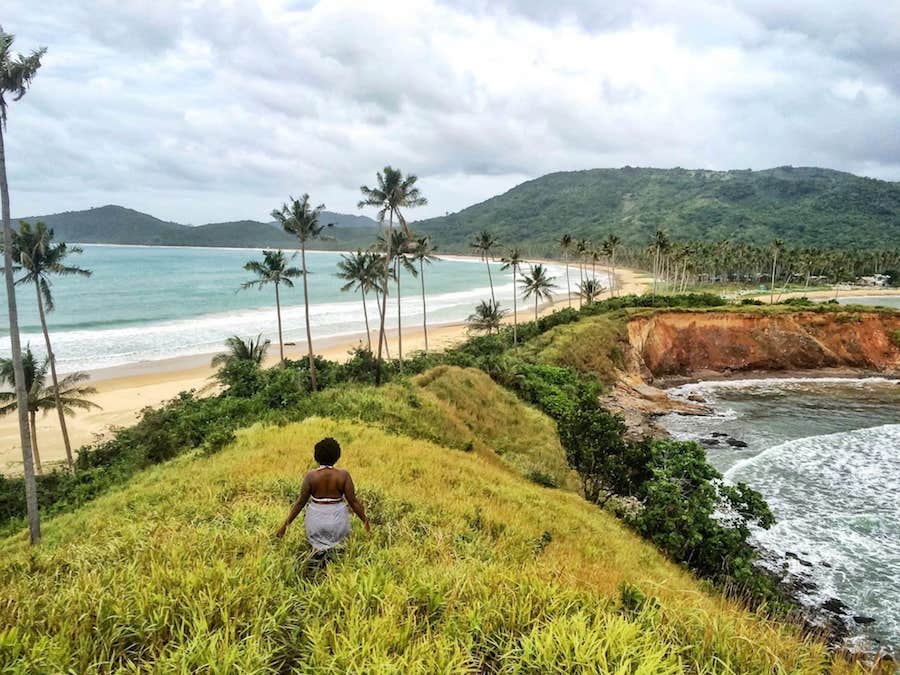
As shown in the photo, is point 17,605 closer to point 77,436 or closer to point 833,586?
point 833,586

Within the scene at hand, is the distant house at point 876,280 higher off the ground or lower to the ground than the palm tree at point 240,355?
lower

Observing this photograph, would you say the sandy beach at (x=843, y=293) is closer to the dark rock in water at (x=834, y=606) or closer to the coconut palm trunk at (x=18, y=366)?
the dark rock in water at (x=834, y=606)

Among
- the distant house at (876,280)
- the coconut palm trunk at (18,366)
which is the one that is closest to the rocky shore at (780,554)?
the coconut palm trunk at (18,366)

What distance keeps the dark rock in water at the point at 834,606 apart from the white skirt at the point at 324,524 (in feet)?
60.8

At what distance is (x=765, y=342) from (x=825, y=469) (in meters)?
26.9

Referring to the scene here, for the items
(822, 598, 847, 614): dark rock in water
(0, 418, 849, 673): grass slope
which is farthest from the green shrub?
(0, 418, 849, 673): grass slope

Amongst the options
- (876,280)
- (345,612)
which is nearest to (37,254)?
(345,612)

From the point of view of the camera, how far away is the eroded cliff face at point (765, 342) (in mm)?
49594

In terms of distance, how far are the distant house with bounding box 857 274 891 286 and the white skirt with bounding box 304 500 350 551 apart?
15515 centimetres

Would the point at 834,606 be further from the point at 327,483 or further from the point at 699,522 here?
the point at 327,483

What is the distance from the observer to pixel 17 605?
4480 mm

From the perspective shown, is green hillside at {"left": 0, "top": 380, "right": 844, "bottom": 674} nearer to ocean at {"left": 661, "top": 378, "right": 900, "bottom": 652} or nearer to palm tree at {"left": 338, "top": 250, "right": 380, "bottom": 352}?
ocean at {"left": 661, "top": 378, "right": 900, "bottom": 652}

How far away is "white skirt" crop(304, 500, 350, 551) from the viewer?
5820 mm

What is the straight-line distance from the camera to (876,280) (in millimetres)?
120625
